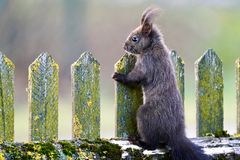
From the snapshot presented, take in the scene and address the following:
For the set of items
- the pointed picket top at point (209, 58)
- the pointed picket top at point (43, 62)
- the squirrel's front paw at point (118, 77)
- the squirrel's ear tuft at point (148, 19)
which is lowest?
the squirrel's front paw at point (118, 77)

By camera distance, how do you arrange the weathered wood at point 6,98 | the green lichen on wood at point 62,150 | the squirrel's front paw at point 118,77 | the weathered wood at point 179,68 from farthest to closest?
the weathered wood at point 179,68, the squirrel's front paw at point 118,77, the weathered wood at point 6,98, the green lichen on wood at point 62,150

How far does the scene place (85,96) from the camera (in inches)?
202

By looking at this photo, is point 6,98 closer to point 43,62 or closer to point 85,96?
point 43,62

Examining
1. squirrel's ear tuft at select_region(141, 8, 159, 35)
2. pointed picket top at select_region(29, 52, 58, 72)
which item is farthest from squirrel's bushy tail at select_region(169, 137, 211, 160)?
pointed picket top at select_region(29, 52, 58, 72)

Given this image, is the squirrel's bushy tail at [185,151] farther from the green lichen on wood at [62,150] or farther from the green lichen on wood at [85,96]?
the green lichen on wood at [85,96]

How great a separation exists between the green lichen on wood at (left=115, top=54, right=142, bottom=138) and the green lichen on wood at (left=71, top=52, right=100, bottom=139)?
0.18 m

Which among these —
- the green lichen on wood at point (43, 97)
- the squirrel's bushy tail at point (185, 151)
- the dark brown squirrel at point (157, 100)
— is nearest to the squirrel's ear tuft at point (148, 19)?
the dark brown squirrel at point (157, 100)

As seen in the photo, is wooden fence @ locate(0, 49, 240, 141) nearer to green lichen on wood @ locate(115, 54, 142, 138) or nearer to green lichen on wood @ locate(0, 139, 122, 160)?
green lichen on wood @ locate(115, 54, 142, 138)

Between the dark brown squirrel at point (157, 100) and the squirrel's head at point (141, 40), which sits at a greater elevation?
the squirrel's head at point (141, 40)

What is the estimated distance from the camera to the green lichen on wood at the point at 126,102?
527cm

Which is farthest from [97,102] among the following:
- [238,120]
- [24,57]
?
[24,57]

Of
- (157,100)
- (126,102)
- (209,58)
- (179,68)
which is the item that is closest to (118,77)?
(126,102)

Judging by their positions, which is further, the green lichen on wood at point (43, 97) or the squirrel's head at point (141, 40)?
the squirrel's head at point (141, 40)

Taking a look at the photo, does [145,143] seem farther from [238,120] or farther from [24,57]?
[24,57]
